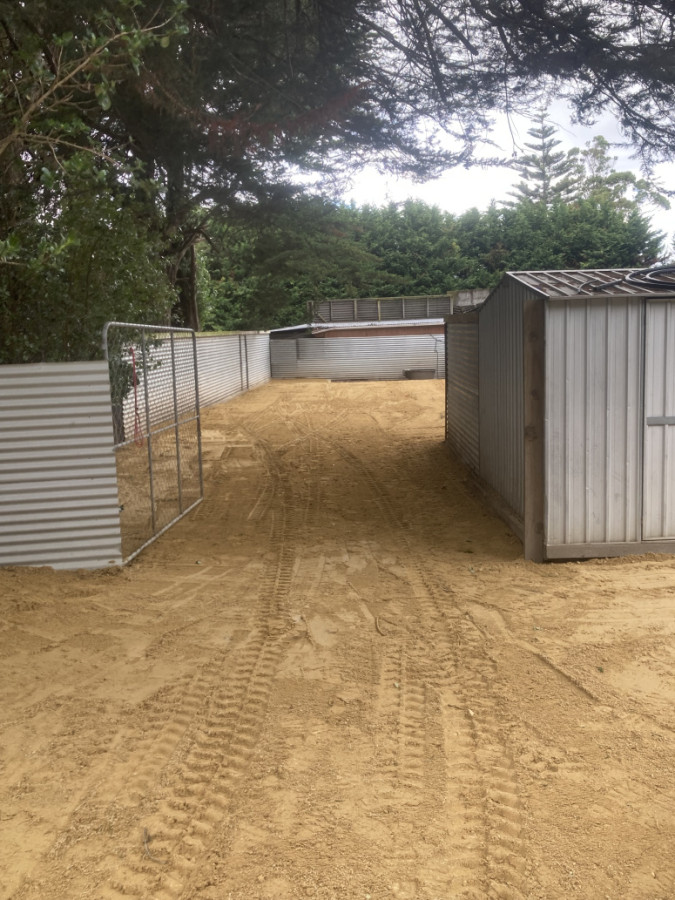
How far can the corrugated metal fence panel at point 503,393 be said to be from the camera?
26.4ft

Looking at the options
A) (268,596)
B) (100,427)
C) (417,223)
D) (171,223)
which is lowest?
(268,596)

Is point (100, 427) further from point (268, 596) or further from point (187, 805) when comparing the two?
point (187, 805)

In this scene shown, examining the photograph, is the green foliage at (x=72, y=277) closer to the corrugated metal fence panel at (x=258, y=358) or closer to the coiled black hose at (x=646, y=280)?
the coiled black hose at (x=646, y=280)

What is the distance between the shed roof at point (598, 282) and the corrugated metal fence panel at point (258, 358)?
69.5 ft

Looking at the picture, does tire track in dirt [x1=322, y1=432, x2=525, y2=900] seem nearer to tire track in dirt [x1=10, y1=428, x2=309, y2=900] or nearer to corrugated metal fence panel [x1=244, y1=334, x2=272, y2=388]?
tire track in dirt [x1=10, y1=428, x2=309, y2=900]

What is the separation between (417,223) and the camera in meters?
44.5

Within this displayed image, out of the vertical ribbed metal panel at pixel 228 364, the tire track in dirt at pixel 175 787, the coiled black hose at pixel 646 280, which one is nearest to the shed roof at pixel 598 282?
the coiled black hose at pixel 646 280

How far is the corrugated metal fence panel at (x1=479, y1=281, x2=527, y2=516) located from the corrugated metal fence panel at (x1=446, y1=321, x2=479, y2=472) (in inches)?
27.4

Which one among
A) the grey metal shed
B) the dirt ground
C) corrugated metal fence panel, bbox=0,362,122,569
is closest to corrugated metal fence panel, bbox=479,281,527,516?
the grey metal shed

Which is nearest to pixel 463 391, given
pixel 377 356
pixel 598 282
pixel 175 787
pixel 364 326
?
pixel 598 282

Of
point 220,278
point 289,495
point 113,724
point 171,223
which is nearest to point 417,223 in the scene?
point 220,278

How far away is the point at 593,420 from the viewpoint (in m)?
7.22

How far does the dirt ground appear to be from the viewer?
3.04 meters

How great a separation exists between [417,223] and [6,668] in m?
42.8
